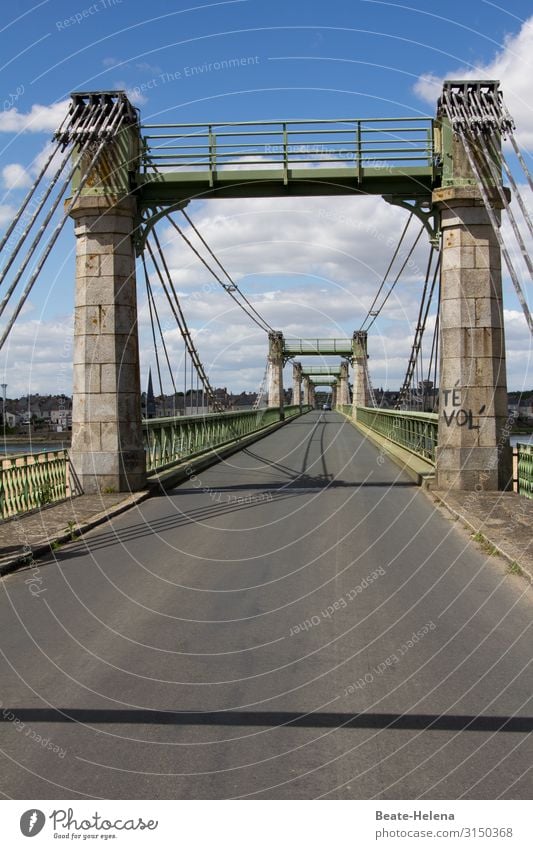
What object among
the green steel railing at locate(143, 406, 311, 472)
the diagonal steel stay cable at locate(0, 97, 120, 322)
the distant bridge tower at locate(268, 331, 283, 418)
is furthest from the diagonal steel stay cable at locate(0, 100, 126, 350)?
the distant bridge tower at locate(268, 331, 283, 418)

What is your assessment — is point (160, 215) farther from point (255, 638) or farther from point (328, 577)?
point (255, 638)

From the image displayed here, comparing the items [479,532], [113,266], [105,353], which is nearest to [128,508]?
[105,353]

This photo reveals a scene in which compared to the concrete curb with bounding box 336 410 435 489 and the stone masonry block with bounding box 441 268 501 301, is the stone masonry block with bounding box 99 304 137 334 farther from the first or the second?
the concrete curb with bounding box 336 410 435 489

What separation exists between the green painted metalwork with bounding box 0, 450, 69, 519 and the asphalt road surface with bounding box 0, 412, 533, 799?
214 centimetres

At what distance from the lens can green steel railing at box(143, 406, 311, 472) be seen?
65.3 ft

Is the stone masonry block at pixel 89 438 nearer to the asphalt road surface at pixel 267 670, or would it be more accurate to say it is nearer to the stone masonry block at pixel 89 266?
the stone masonry block at pixel 89 266

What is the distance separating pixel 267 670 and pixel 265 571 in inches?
137

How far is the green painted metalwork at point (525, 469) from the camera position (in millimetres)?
15117

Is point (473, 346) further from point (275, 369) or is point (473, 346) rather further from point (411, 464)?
point (275, 369)

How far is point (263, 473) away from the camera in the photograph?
72.4 ft

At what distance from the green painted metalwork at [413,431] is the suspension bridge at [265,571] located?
9.8 inches

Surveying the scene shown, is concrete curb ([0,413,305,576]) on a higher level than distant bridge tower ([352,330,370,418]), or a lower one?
lower

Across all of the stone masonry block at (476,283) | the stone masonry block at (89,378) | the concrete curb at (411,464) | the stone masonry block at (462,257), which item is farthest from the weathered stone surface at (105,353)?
the stone masonry block at (476,283)
